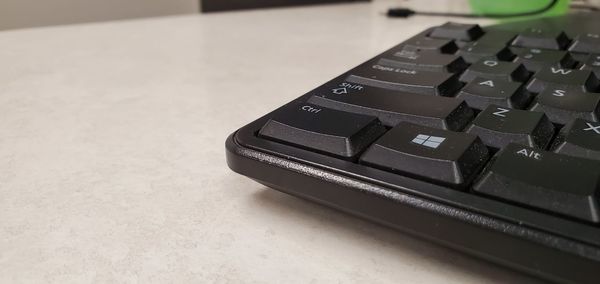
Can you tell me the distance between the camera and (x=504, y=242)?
0.18 m

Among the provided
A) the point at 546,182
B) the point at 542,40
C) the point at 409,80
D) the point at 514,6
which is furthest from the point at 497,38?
the point at 514,6

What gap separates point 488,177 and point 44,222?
19 cm

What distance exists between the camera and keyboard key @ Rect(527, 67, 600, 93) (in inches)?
11.4

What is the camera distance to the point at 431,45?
1.31 feet

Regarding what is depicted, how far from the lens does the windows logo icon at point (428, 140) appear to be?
8.4 inches

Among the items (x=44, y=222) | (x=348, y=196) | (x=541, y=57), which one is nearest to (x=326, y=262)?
(x=348, y=196)

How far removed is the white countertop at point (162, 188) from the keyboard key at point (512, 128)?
0.06m

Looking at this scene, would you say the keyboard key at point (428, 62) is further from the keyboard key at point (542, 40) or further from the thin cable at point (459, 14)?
the thin cable at point (459, 14)

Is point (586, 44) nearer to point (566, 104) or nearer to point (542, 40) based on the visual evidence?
point (542, 40)

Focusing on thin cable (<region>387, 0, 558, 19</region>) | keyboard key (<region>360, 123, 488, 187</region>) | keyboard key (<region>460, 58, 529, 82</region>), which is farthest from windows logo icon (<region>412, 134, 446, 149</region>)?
thin cable (<region>387, 0, 558, 19</region>)

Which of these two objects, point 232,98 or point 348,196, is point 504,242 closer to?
point 348,196

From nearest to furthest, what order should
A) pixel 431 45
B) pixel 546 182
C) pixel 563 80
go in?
pixel 546 182, pixel 563 80, pixel 431 45

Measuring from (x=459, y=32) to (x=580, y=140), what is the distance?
0.77ft

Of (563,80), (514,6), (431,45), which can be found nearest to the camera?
(563,80)
